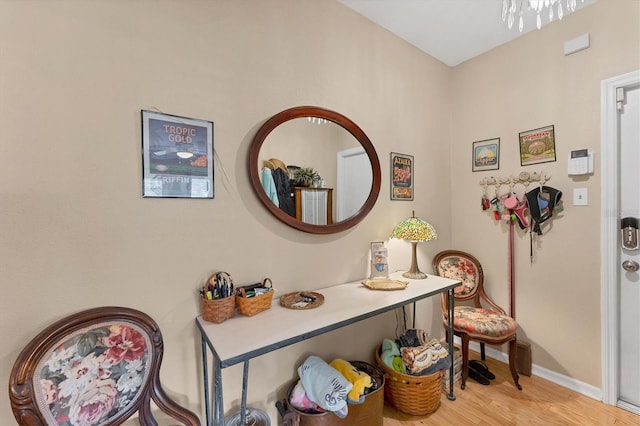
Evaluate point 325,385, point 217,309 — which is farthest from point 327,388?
point 217,309

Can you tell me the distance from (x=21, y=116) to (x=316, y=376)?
168cm

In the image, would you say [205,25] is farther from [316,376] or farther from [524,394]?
[524,394]

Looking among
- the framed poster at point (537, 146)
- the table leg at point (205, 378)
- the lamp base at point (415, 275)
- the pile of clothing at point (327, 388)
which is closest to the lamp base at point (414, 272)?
the lamp base at point (415, 275)

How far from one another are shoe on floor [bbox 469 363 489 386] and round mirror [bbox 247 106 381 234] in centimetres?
151

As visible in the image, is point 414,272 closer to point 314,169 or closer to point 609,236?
point 314,169

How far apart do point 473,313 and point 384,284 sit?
0.93m

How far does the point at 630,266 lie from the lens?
1707 millimetres

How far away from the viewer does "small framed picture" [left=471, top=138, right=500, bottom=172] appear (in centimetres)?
232

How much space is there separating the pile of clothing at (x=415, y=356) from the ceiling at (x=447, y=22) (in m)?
2.29

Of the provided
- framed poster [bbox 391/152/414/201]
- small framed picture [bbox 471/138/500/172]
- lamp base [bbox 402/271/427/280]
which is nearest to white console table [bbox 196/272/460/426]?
lamp base [bbox 402/271/427/280]

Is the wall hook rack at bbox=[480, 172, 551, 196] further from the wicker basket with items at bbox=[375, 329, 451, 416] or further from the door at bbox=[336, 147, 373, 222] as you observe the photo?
the wicker basket with items at bbox=[375, 329, 451, 416]

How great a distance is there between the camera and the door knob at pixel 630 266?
1.69 meters

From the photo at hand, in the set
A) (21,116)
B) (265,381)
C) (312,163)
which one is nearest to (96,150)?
(21,116)

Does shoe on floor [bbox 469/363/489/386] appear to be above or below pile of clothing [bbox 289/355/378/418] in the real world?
below
